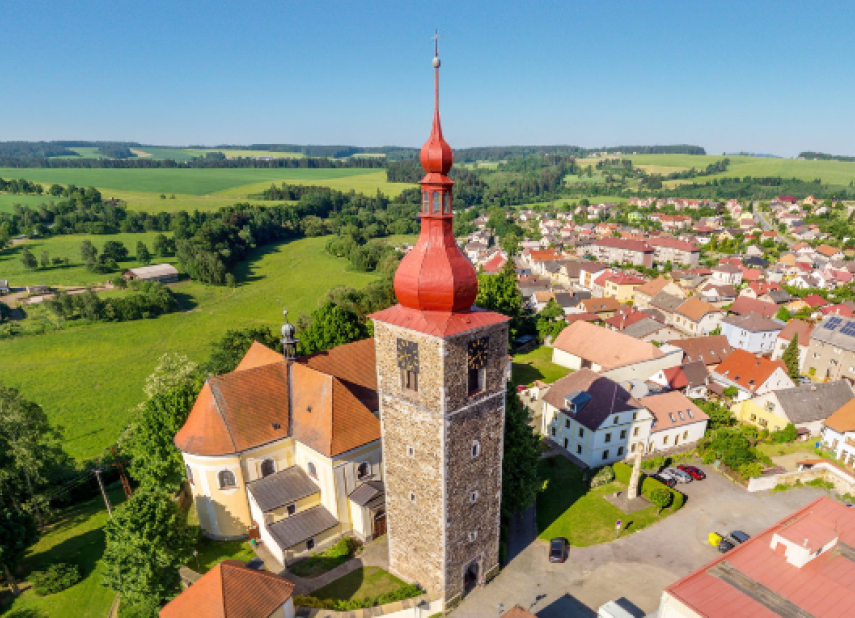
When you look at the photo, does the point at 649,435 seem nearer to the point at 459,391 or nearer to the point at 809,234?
the point at 459,391

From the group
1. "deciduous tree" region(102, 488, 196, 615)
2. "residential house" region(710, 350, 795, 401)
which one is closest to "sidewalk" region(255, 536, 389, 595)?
"deciduous tree" region(102, 488, 196, 615)

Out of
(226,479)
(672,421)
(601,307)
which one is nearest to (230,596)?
(226,479)

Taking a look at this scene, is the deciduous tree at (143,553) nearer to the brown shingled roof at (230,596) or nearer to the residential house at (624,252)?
the brown shingled roof at (230,596)

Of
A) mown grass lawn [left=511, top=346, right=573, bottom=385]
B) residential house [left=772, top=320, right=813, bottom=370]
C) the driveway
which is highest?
residential house [left=772, top=320, right=813, bottom=370]

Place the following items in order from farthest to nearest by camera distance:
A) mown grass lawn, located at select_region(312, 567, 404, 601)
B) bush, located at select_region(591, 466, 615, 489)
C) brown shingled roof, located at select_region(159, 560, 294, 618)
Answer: bush, located at select_region(591, 466, 615, 489) < mown grass lawn, located at select_region(312, 567, 404, 601) < brown shingled roof, located at select_region(159, 560, 294, 618)

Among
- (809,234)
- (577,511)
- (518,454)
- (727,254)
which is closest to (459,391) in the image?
(518,454)

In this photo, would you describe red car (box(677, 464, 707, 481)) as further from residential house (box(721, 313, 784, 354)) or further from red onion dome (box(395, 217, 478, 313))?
residential house (box(721, 313, 784, 354))

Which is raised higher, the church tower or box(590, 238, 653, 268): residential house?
the church tower
